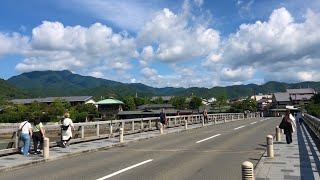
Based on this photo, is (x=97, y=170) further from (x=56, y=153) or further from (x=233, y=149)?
(x=233, y=149)

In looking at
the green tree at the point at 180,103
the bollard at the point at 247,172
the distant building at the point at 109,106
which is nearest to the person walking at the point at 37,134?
the bollard at the point at 247,172

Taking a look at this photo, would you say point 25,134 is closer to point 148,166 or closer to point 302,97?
point 148,166

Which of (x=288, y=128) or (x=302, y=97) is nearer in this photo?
(x=288, y=128)

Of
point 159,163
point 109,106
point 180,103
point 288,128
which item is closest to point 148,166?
point 159,163

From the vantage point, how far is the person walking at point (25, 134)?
1534cm

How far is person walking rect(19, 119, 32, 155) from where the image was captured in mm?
15336

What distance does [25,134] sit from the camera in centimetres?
1530

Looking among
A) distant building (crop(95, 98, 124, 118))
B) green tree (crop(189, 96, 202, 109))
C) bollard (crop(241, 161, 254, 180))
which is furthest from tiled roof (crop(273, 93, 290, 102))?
bollard (crop(241, 161, 254, 180))

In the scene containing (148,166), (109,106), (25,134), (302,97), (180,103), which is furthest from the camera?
(180,103)

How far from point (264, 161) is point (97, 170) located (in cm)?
550

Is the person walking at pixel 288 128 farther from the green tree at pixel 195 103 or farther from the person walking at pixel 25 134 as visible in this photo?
the green tree at pixel 195 103

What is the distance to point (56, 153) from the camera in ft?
52.6

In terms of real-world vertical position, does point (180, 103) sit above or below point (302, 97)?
below

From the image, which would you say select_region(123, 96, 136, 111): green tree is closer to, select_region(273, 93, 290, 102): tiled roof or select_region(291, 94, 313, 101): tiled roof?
select_region(273, 93, 290, 102): tiled roof
